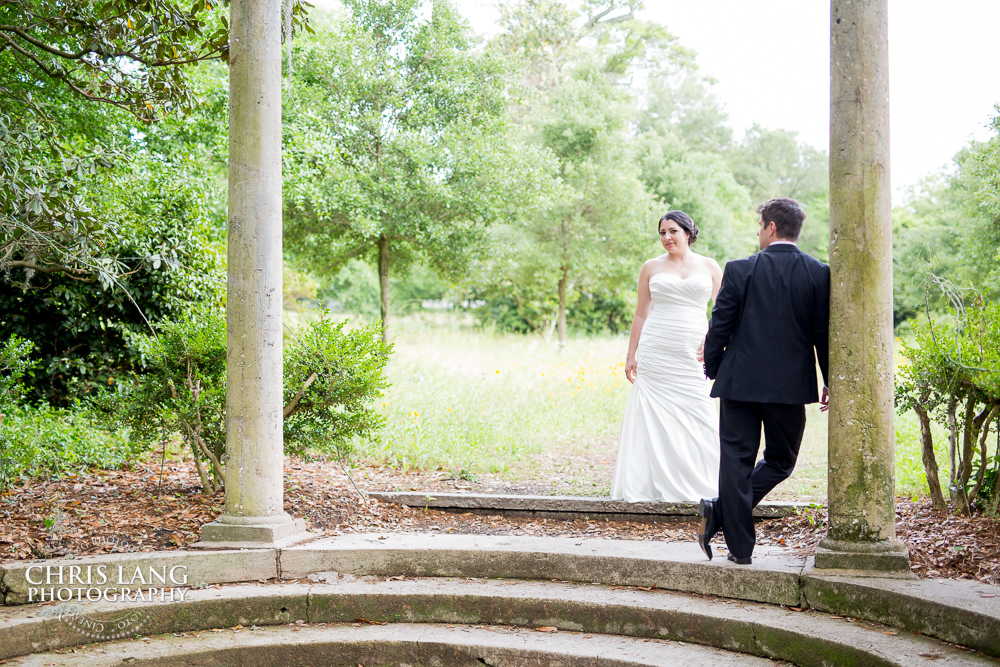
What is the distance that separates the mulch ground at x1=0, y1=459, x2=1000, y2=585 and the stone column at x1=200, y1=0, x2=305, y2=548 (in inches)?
19.4

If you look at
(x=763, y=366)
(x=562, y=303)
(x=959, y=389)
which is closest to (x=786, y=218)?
(x=763, y=366)

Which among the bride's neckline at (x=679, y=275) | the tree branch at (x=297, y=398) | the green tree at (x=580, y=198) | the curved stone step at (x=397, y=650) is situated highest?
the green tree at (x=580, y=198)

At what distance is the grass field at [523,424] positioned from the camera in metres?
6.84

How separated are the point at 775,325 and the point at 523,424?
17.9 ft

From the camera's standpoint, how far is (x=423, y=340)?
1850 centimetres

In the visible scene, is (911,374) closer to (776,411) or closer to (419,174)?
(776,411)

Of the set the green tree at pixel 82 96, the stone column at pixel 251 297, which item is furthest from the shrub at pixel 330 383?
the green tree at pixel 82 96

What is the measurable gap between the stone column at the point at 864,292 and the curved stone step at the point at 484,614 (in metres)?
0.48

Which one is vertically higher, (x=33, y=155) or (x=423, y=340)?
(x=33, y=155)

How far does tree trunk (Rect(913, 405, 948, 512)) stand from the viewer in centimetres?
412

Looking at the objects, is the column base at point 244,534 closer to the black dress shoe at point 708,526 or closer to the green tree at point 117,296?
the black dress shoe at point 708,526

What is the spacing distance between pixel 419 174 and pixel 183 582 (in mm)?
10454

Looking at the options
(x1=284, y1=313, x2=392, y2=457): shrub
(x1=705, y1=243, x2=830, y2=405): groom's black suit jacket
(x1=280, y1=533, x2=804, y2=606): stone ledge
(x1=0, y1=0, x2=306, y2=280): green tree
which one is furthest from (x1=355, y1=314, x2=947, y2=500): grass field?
(x1=0, y1=0, x2=306, y2=280): green tree

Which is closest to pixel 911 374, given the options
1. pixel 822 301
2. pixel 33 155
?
pixel 822 301
